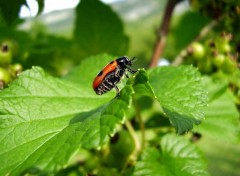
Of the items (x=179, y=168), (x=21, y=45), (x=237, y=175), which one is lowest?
(x=179, y=168)

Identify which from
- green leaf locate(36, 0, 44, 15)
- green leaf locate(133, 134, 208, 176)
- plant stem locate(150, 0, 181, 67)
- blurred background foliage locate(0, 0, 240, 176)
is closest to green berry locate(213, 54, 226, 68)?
blurred background foliage locate(0, 0, 240, 176)

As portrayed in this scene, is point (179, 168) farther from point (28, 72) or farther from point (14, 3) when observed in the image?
point (14, 3)

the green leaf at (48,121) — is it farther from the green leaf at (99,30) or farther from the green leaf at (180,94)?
the green leaf at (99,30)

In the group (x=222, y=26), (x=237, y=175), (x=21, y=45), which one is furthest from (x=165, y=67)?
(x=237, y=175)

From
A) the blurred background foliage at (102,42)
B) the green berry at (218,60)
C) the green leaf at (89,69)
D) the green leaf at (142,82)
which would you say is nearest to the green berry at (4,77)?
the blurred background foliage at (102,42)

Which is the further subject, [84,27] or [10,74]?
[84,27]

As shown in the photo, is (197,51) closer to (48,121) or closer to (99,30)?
(99,30)

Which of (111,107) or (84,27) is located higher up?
(84,27)

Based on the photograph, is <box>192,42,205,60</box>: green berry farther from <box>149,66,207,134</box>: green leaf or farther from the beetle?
the beetle
